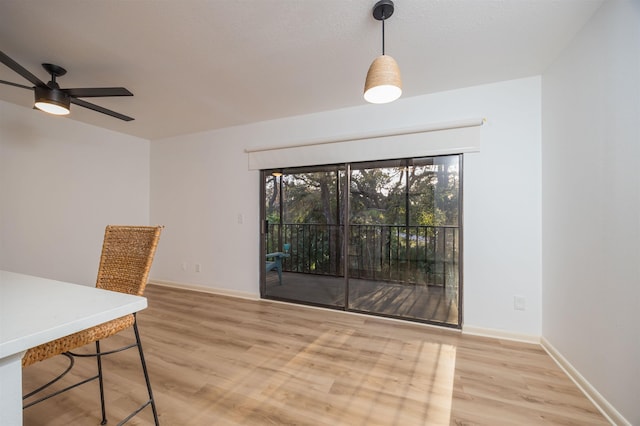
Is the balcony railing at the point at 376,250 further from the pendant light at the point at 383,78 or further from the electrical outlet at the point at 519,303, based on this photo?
the pendant light at the point at 383,78

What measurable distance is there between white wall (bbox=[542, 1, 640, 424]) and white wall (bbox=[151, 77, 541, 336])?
0.21m

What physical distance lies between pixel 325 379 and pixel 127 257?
4.96 ft

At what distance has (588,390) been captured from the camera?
5.46 feet

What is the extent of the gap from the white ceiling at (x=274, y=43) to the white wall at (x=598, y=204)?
1.03 ft

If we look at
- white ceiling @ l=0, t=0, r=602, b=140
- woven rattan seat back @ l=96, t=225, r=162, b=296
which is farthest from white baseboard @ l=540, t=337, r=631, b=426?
woven rattan seat back @ l=96, t=225, r=162, b=296

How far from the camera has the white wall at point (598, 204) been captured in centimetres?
135

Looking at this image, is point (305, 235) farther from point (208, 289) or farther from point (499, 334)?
point (499, 334)

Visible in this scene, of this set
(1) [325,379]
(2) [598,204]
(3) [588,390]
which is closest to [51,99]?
(1) [325,379]

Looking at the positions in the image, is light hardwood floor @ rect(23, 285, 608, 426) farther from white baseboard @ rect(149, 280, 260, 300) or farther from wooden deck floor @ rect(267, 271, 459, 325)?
white baseboard @ rect(149, 280, 260, 300)

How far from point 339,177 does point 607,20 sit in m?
2.32

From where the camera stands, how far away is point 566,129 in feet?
6.47

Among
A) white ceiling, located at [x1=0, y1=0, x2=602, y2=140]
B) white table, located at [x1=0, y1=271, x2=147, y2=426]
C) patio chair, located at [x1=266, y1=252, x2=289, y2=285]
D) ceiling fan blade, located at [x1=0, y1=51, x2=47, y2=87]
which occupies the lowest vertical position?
patio chair, located at [x1=266, y1=252, x2=289, y2=285]

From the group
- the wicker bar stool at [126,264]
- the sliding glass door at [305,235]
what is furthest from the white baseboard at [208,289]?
the wicker bar stool at [126,264]

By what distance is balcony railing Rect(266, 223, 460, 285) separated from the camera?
2.79 m
